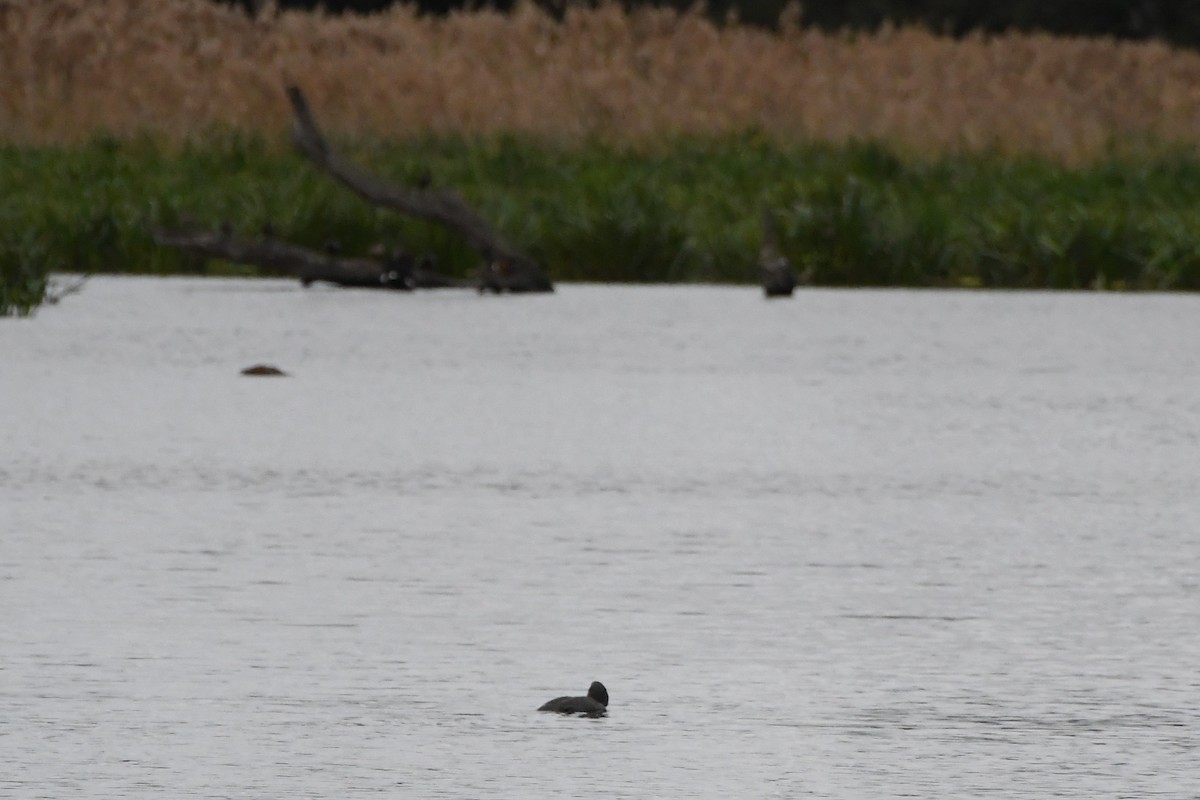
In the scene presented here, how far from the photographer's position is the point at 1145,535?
7449 mm

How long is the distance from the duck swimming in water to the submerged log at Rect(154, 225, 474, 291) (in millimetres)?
11394

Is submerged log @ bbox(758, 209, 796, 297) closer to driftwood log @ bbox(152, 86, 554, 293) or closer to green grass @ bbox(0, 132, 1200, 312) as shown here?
green grass @ bbox(0, 132, 1200, 312)

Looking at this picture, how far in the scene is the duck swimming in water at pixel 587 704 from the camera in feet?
16.5

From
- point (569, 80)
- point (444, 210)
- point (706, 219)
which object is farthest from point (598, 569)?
point (569, 80)

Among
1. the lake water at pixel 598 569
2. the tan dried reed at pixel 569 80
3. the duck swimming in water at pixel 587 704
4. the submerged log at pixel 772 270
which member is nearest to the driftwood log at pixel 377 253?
the submerged log at pixel 772 270

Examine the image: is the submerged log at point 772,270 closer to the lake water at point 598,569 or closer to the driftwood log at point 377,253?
the driftwood log at point 377,253

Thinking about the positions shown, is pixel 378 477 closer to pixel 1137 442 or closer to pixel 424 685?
pixel 1137 442

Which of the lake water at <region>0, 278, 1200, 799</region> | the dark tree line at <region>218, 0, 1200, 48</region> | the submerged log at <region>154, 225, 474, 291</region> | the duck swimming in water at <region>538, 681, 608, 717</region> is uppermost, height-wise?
the dark tree line at <region>218, 0, 1200, 48</region>

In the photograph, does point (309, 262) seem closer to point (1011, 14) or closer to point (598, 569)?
point (598, 569)

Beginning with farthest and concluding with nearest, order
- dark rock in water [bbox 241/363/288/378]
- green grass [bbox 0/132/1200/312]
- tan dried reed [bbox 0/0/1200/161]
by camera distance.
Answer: tan dried reed [bbox 0/0/1200/161], green grass [bbox 0/132/1200/312], dark rock in water [bbox 241/363/288/378]

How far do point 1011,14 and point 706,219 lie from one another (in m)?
31.6

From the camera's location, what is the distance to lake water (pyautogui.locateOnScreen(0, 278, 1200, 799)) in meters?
4.80

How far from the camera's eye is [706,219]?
1838 centimetres

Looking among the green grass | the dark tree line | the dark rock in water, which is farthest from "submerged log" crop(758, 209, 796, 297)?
the dark tree line
